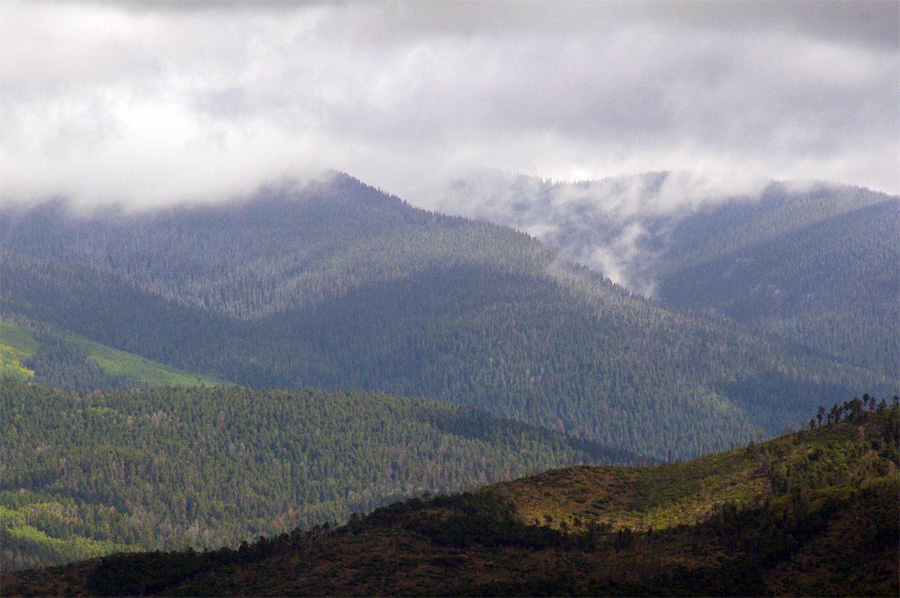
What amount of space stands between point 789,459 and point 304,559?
68.5m

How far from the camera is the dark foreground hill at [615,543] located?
435ft

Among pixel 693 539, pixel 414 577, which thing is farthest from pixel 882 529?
pixel 414 577

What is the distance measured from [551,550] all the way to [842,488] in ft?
120

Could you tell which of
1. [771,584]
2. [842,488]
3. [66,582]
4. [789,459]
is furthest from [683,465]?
[66,582]

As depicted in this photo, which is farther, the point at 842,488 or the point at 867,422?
the point at 867,422

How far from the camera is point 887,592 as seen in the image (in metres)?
113

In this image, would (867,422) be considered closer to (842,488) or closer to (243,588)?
(842,488)

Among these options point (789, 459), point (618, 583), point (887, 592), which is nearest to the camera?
point (887, 592)

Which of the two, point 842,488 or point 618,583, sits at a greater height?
point 842,488

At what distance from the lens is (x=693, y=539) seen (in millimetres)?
147375

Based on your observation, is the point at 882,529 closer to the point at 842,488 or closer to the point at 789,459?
the point at 842,488

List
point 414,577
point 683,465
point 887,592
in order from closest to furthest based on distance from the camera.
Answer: point 887,592
point 414,577
point 683,465

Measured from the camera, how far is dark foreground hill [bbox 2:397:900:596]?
Result: 132 m

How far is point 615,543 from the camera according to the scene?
6058 inches
